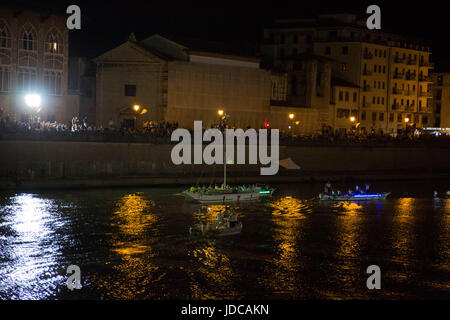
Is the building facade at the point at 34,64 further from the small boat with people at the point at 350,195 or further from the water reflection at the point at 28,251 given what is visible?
the small boat with people at the point at 350,195

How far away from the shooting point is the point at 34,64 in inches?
2810

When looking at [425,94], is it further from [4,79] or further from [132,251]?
[132,251]

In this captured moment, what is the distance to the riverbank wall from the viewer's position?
202 feet

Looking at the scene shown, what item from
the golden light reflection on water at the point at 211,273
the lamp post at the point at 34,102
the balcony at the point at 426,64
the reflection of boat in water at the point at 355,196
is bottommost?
the golden light reflection on water at the point at 211,273

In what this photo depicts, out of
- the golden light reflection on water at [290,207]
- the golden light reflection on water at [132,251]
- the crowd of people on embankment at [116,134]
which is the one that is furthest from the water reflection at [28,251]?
the golden light reflection on water at [290,207]

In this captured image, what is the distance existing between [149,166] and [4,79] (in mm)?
16755

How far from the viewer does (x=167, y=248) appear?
40.8 meters

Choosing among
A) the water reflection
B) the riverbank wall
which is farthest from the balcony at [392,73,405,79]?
the water reflection

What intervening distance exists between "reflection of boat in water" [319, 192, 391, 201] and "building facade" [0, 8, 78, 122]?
98.7ft

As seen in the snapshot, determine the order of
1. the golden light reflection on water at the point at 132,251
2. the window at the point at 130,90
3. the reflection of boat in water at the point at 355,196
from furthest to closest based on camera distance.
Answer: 1. the window at the point at 130,90
2. the reflection of boat in water at the point at 355,196
3. the golden light reflection on water at the point at 132,251

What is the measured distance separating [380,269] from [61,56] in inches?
1858

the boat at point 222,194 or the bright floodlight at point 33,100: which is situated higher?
the bright floodlight at point 33,100

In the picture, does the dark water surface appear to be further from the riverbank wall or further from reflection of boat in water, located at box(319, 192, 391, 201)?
the riverbank wall

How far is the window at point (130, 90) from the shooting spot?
79.8 metres
